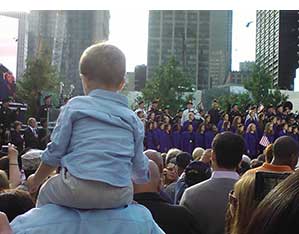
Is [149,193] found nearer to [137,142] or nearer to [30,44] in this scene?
[137,142]

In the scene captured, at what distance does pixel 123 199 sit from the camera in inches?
74.8

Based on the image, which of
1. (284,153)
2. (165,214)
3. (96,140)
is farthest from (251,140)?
(96,140)

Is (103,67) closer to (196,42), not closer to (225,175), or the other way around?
(225,175)

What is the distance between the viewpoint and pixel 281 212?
2.91ft

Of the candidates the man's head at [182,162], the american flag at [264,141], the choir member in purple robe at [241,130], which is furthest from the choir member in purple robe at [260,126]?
the man's head at [182,162]

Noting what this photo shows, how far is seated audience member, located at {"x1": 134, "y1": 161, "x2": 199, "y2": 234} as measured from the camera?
2838 mm

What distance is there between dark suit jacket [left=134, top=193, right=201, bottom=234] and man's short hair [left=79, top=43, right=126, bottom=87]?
0.94m

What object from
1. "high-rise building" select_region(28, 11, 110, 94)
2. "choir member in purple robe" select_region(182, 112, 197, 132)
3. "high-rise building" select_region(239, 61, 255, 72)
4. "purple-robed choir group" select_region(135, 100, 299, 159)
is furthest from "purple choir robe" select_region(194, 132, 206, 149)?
"high-rise building" select_region(28, 11, 110, 94)

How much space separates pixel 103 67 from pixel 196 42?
338ft

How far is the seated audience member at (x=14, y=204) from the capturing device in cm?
238

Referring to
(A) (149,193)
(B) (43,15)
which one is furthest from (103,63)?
(B) (43,15)

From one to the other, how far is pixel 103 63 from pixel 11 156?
5.06ft

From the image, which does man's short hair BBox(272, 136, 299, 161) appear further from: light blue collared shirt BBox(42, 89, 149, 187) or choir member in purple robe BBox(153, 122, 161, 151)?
choir member in purple robe BBox(153, 122, 161, 151)

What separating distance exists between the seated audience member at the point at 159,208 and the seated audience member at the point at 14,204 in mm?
627
